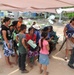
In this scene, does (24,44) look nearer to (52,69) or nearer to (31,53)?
(31,53)

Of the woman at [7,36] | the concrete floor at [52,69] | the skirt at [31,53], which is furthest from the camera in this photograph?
the skirt at [31,53]

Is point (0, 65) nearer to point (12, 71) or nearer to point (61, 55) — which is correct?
point (12, 71)

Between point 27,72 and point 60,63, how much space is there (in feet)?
4.50

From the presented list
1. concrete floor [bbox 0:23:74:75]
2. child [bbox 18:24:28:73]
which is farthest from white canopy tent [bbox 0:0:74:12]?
concrete floor [bbox 0:23:74:75]

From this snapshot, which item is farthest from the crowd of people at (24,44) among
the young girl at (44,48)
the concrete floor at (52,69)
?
the concrete floor at (52,69)

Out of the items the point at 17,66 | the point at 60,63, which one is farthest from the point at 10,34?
the point at 60,63

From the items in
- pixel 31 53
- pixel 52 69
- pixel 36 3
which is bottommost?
pixel 52 69

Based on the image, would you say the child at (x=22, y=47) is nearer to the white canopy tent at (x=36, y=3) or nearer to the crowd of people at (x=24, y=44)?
the crowd of people at (x=24, y=44)

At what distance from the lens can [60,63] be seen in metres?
6.05

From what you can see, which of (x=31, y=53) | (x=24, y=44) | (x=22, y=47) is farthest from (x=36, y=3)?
(x=31, y=53)

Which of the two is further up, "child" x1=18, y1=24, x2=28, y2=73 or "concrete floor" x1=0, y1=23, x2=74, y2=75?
"child" x1=18, y1=24, x2=28, y2=73

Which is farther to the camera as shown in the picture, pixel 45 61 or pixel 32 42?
pixel 32 42

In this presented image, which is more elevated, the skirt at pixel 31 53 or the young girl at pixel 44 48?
the young girl at pixel 44 48

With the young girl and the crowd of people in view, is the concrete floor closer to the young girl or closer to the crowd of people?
the crowd of people
